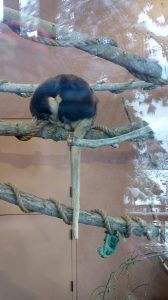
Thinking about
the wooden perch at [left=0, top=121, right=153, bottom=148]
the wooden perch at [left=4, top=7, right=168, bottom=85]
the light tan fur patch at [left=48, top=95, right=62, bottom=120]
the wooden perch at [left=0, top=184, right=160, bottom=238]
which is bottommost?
the wooden perch at [left=0, top=184, right=160, bottom=238]

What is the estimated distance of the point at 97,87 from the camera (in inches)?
73.9

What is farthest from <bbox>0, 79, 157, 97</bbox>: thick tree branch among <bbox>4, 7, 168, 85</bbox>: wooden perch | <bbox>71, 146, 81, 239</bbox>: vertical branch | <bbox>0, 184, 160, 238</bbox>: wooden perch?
<bbox>0, 184, 160, 238</bbox>: wooden perch

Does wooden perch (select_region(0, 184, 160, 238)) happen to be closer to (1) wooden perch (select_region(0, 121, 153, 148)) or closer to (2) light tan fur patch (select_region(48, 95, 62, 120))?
(1) wooden perch (select_region(0, 121, 153, 148))

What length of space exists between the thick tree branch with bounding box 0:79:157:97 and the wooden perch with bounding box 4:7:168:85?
12 cm

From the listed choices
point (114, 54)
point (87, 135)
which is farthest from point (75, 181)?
point (114, 54)

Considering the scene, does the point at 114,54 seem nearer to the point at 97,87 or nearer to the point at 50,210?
the point at 97,87

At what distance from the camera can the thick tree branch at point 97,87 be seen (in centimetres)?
172

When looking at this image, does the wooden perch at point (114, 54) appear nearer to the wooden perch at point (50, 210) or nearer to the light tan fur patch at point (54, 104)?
the light tan fur patch at point (54, 104)

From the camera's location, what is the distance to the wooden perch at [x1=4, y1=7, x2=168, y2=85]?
4.65 ft

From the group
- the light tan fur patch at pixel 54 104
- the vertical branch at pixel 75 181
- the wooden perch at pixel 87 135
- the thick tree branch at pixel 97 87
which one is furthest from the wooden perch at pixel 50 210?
the thick tree branch at pixel 97 87

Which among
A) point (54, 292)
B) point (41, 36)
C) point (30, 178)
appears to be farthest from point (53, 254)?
point (41, 36)

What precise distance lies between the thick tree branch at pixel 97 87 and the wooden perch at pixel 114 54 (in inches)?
4.6

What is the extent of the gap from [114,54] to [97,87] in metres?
0.45

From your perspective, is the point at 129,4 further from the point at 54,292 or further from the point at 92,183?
the point at 54,292
